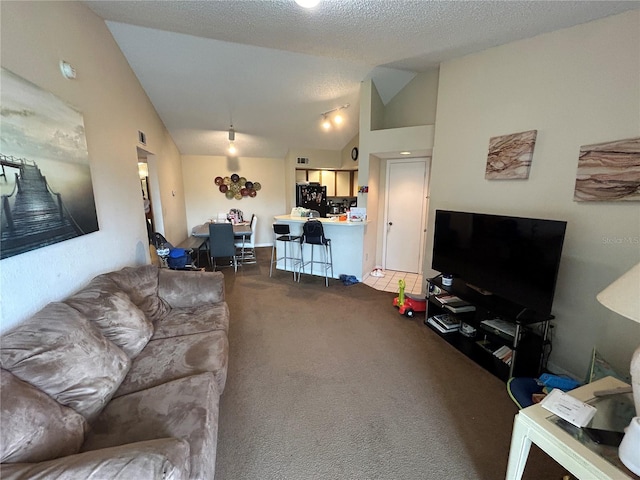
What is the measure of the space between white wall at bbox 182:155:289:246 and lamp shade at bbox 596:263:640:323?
6.33 meters

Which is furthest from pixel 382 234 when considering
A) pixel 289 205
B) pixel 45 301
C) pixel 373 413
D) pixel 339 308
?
pixel 45 301

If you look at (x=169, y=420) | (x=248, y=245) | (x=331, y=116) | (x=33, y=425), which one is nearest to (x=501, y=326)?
(x=169, y=420)

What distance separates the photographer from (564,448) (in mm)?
1001

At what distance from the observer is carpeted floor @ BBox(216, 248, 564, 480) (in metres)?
1.42

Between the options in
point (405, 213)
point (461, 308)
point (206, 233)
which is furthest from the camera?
point (206, 233)

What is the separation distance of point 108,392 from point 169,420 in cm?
40

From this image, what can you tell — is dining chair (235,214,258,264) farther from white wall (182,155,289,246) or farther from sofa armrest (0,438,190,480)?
sofa armrest (0,438,190,480)

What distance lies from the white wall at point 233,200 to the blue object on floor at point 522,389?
5.77 m

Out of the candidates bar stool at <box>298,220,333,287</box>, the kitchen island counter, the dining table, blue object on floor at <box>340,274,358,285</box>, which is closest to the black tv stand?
the kitchen island counter

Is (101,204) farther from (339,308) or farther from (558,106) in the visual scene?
(558,106)

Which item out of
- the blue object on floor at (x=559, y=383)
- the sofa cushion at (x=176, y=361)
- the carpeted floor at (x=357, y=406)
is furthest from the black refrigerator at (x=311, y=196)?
the blue object on floor at (x=559, y=383)

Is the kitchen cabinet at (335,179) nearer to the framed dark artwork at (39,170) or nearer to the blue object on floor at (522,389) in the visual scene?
the framed dark artwork at (39,170)

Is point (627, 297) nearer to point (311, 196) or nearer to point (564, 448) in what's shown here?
point (564, 448)

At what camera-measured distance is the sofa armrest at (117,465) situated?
0.79 meters
